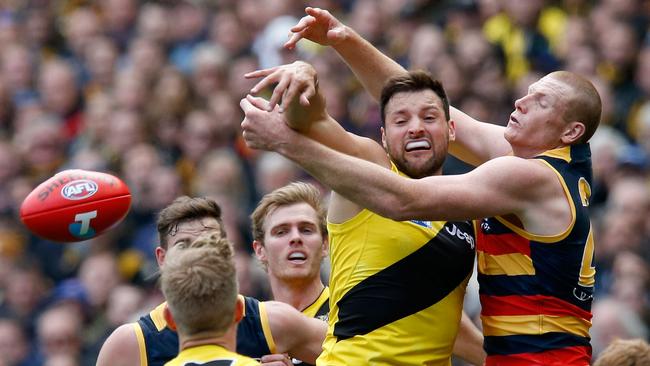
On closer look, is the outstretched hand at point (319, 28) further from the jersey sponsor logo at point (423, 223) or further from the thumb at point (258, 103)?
the jersey sponsor logo at point (423, 223)

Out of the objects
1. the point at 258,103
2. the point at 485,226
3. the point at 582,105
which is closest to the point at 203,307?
the point at 258,103

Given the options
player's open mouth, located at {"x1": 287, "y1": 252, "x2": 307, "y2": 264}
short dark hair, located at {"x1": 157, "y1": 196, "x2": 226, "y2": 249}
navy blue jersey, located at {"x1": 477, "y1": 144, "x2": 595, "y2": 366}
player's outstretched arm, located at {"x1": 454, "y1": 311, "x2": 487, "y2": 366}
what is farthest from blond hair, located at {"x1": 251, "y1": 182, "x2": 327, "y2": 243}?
navy blue jersey, located at {"x1": 477, "y1": 144, "x2": 595, "y2": 366}

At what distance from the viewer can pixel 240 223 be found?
39.5 ft

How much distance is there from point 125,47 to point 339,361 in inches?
406

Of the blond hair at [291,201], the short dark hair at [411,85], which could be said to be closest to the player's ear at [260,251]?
the blond hair at [291,201]

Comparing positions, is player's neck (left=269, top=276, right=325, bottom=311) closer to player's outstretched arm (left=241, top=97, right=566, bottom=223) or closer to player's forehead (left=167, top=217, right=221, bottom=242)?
player's forehead (left=167, top=217, right=221, bottom=242)

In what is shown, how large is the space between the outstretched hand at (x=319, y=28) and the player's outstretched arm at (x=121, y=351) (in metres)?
1.64

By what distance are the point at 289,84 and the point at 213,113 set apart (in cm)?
748

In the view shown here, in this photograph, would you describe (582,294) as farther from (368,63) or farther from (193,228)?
(193,228)

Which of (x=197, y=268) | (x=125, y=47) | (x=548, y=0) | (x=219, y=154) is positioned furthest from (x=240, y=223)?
(x=197, y=268)

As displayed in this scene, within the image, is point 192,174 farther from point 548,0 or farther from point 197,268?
point 197,268

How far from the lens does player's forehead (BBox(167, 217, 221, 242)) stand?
23.4 feet

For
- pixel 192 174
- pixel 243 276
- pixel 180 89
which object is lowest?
pixel 243 276

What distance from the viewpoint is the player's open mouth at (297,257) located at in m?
7.66
